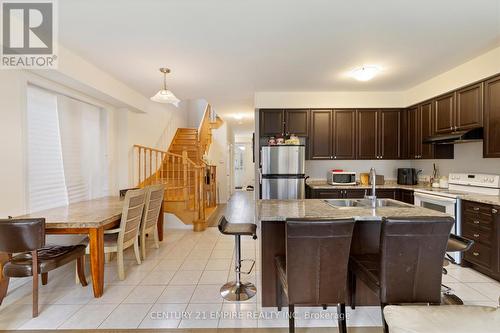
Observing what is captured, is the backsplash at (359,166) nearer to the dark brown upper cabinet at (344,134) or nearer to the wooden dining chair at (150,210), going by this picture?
the dark brown upper cabinet at (344,134)

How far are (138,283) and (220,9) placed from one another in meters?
2.92

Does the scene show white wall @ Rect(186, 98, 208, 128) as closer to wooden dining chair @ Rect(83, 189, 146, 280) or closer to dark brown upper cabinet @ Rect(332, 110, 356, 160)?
dark brown upper cabinet @ Rect(332, 110, 356, 160)

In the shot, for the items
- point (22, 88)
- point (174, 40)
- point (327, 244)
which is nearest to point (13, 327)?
point (22, 88)

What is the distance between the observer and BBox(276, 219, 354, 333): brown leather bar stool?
1.70 meters

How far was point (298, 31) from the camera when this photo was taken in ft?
8.57

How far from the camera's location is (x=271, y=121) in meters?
4.86

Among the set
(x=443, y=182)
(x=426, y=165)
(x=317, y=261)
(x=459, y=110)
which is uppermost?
(x=459, y=110)

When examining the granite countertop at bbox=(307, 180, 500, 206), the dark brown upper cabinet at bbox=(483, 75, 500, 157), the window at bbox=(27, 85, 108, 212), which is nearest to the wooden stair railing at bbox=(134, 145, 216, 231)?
the window at bbox=(27, 85, 108, 212)

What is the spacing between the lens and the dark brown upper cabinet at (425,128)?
13.7ft

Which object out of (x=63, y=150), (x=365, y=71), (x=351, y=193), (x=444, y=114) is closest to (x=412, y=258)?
(x=365, y=71)

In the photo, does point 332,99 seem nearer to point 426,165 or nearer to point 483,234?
point 426,165

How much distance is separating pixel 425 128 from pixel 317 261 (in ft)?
12.3

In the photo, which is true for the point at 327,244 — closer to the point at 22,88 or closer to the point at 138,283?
the point at 138,283

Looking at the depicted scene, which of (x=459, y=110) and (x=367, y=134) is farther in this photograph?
(x=367, y=134)
